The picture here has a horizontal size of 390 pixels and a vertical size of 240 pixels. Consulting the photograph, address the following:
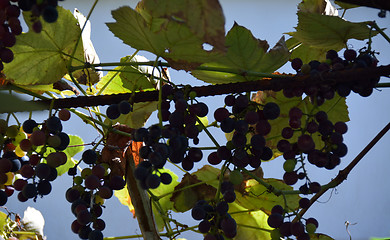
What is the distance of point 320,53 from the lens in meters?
0.65

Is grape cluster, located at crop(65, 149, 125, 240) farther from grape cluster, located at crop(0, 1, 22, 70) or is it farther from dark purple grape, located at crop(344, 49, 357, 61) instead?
dark purple grape, located at crop(344, 49, 357, 61)

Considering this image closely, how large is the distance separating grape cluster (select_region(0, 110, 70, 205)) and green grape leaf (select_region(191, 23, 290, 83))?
0.61 feet

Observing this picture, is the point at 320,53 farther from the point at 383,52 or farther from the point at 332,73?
the point at 383,52

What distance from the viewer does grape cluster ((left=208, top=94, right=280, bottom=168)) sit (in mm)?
444

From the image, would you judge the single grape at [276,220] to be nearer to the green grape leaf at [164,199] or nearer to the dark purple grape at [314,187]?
the dark purple grape at [314,187]

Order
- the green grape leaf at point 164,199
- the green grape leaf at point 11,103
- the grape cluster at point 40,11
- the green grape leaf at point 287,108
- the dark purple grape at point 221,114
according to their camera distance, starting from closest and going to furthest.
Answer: the green grape leaf at point 11,103
the grape cluster at point 40,11
the dark purple grape at point 221,114
the green grape leaf at point 287,108
the green grape leaf at point 164,199

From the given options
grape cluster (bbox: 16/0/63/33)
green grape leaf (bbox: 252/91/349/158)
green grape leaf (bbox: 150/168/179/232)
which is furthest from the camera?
green grape leaf (bbox: 150/168/179/232)

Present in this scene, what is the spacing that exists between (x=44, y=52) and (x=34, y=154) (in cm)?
13

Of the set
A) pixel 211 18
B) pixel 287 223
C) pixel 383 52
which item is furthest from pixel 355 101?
pixel 211 18

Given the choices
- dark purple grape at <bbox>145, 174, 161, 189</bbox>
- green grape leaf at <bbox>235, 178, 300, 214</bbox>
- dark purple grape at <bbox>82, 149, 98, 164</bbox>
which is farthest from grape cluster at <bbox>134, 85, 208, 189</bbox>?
green grape leaf at <bbox>235, 178, 300, 214</bbox>

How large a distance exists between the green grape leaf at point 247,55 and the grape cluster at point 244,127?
0.12ft

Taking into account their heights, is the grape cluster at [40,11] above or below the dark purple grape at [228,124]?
below

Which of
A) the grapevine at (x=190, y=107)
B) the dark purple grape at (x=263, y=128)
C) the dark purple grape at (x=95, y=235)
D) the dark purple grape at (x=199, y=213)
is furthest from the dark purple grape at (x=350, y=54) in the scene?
the dark purple grape at (x=95, y=235)

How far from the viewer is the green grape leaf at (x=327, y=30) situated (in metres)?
0.48
